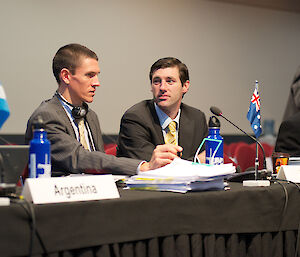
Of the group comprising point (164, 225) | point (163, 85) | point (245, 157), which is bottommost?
point (245, 157)

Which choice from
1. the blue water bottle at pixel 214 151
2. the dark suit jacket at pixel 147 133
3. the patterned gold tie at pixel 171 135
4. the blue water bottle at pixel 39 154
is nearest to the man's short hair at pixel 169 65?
the dark suit jacket at pixel 147 133

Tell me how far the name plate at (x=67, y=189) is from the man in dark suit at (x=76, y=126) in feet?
1.53

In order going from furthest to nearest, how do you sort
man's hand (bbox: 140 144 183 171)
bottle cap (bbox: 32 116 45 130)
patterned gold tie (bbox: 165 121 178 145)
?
patterned gold tie (bbox: 165 121 178 145) < man's hand (bbox: 140 144 183 171) < bottle cap (bbox: 32 116 45 130)

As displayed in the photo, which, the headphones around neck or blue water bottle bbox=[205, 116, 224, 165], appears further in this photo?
the headphones around neck

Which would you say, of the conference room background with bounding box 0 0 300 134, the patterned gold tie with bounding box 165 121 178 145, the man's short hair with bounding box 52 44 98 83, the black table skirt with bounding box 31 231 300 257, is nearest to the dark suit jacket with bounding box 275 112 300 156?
the patterned gold tie with bounding box 165 121 178 145

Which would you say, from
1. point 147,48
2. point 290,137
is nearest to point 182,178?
point 290,137

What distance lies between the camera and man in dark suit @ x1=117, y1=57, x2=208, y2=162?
117 inches

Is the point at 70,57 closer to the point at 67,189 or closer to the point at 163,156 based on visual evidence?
the point at 163,156

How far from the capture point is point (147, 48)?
266 inches

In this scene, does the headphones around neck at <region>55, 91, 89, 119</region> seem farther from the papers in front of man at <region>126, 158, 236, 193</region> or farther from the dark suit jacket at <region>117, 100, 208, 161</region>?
the papers in front of man at <region>126, 158, 236, 193</region>

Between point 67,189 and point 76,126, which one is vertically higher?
point 76,126

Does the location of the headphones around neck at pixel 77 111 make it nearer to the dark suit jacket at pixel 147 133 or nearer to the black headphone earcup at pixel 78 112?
the black headphone earcup at pixel 78 112

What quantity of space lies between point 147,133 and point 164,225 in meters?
1.34

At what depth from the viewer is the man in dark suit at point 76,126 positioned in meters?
2.18
